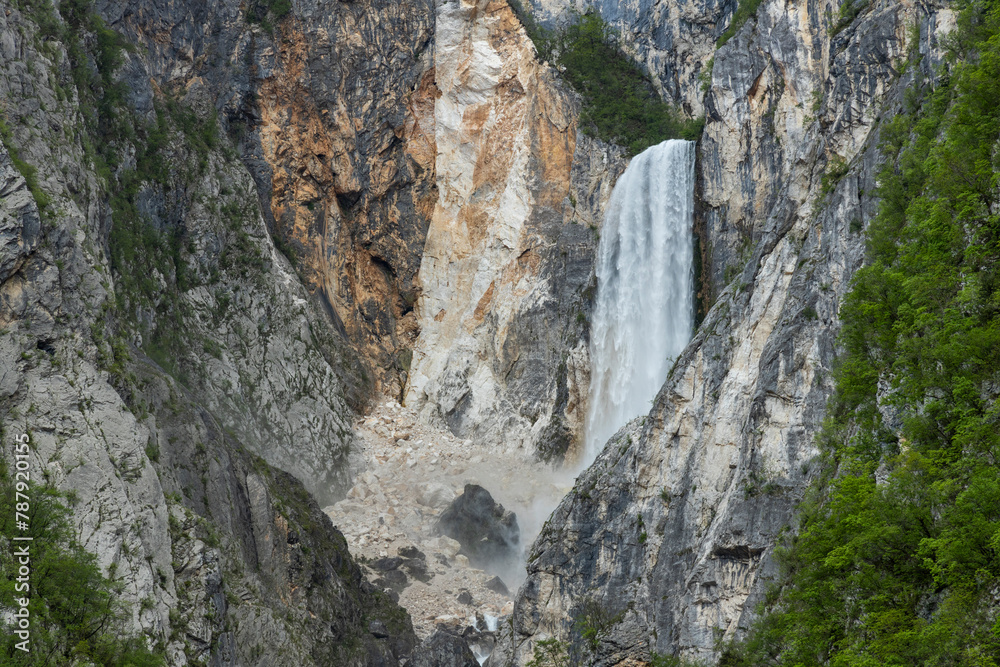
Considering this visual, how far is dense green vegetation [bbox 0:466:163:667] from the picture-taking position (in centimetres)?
2162

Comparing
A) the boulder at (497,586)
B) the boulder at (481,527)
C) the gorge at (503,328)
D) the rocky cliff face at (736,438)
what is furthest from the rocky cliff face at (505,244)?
the rocky cliff face at (736,438)

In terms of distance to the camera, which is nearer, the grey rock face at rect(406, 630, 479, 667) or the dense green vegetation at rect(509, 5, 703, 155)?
the grey rock face at rect(406, 630, 479, 667)

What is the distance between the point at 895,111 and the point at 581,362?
2437 cm

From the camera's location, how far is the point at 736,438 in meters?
25.0

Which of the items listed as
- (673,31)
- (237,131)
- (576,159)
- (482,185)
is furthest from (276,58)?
(673,31)

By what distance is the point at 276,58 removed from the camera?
49.0 m

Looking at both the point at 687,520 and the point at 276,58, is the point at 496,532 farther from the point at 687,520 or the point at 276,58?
the point at 276,58

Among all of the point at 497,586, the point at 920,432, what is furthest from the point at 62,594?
the point at 920,432

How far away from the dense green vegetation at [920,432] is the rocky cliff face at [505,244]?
85.7 ft

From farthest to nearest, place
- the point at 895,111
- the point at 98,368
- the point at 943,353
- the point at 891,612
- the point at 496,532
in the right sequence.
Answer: the point at 496,532
the point at 98,368
the point at 895,111
the point at 943,353
the point at 891,612

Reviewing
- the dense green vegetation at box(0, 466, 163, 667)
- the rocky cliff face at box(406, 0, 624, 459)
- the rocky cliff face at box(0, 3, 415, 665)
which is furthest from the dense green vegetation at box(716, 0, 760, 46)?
the dense green vegetation at box(0, 466, 163, 667)

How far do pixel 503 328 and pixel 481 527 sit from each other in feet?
38.9

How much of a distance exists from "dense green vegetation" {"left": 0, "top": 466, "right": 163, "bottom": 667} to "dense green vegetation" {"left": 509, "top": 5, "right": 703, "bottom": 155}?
110 feet

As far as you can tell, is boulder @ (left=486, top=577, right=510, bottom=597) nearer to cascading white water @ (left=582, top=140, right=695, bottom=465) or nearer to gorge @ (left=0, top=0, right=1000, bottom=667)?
gorge @ (left=0, top=0, right=1000, bottom=667)
